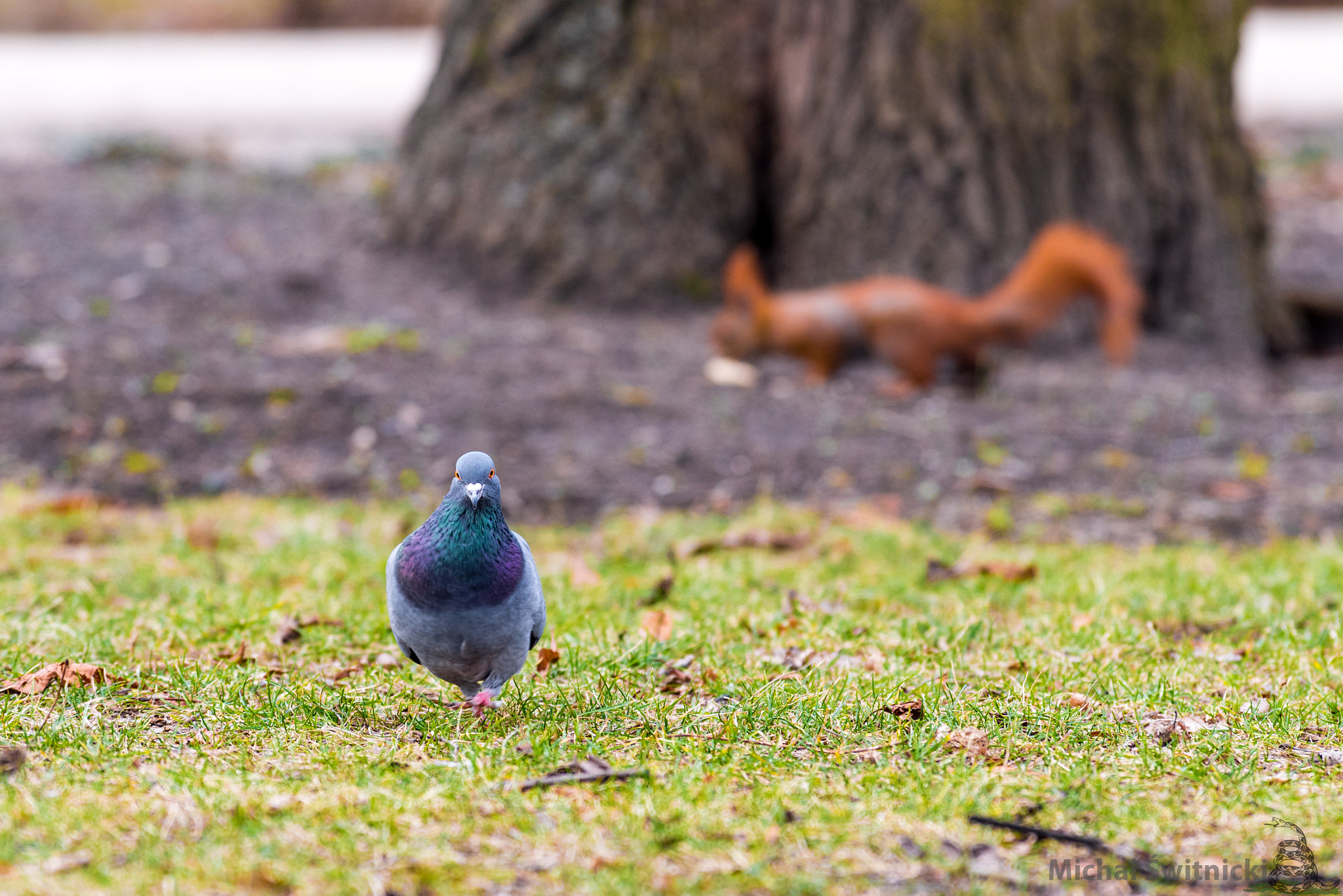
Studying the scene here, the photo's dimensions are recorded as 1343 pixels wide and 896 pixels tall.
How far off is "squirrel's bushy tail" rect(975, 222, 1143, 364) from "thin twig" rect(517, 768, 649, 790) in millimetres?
4694

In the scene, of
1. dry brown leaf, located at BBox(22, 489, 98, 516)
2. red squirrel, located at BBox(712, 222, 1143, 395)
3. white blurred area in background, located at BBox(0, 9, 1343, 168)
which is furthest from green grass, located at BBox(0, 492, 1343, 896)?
white blurred area in background, located at BBox(0, 9, 1343, 168)

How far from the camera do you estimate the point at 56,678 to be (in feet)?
9.30

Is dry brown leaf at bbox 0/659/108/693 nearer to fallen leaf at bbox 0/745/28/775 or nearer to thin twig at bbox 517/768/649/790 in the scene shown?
fallen leaf at bbox 0/745/28/775

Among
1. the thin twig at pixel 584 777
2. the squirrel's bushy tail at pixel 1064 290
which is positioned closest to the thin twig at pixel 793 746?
the thin twig at pixel 584 777

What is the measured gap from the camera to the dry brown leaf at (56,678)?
9.18 ft

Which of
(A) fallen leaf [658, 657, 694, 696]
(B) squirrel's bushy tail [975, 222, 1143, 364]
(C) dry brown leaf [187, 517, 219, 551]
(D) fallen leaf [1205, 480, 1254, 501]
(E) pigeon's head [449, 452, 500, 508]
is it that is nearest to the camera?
(E) pigeon's head [449, 452, 500, 508]

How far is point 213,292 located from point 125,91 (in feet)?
27.8

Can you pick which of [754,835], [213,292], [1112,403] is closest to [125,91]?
[213,292]

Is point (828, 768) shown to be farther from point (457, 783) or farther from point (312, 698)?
point (312, 698)

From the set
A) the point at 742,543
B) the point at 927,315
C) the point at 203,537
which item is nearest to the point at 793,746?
the point at 742,543

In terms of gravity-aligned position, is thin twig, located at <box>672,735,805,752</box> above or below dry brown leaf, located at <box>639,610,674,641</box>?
above

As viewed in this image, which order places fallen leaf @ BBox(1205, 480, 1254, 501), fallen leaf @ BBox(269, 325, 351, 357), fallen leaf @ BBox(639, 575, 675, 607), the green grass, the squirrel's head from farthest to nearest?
the squirrel's head < fallen leaf @ BBox(269, 325, 351, 357) < fallen leaf @ BBox(1205, 480, 1254, 501) < fallen leaf @ BBox(639, 575, 675, 607) < the green grass

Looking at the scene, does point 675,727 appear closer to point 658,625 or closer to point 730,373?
point 658,625

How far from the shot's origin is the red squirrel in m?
6.50
